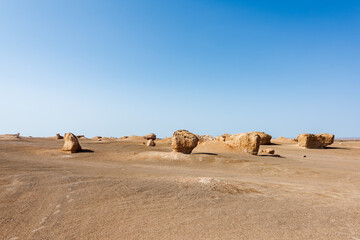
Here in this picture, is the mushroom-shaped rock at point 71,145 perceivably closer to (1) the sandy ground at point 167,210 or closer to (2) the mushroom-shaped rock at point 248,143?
(1) the sandy ground at point 167,210

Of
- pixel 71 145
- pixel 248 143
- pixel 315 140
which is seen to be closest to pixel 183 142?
pixel 248 143

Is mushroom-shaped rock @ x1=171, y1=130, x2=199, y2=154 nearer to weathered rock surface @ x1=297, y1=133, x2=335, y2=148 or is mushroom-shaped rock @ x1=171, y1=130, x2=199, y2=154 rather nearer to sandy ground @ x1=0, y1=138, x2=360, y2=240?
sandy ground @ x1=0, y1=138, x2=360, y2=240

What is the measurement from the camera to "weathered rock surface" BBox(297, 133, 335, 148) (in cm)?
2988

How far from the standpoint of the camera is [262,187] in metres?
7.84

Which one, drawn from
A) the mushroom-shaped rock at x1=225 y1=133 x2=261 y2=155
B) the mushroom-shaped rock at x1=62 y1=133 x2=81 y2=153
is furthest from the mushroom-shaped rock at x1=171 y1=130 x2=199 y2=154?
the mushroom-shaped rock at x1=62 y1=133 x2=81 y2=153

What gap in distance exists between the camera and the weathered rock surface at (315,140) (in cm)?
2988

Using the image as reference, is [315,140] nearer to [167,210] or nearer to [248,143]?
[248,143]

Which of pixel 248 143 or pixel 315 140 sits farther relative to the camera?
pixel 315 140

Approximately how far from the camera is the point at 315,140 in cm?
3025

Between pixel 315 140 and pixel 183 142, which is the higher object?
pixel 315 140

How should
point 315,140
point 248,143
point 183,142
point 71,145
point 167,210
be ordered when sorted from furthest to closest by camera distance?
point 315,140, point 248,143, point 71,145, point 183,142, point 167,210

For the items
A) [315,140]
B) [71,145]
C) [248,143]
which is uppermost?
[315,140]

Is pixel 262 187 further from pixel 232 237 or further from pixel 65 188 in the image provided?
pixel 65 188

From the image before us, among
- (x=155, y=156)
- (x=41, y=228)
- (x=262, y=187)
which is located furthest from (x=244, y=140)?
(x=41, y=228)
